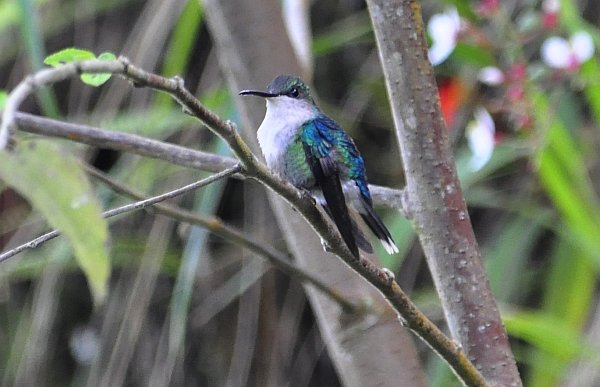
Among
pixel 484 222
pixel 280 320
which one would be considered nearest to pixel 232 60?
pixel 280 320

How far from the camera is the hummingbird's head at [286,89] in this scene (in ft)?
4.43

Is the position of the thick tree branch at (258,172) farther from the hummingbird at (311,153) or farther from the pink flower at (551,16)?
the pink flower at (551,16)

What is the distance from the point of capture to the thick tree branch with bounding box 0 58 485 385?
0.51 m

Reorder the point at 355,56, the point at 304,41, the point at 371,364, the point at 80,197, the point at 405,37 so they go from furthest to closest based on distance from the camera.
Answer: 1. the point at 355,56
2. the point at 304,41
3. the point at 371,364
4. the point at 405,37
5. the point at 80,197

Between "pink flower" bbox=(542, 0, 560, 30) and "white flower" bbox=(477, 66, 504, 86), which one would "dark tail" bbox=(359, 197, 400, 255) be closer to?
"white flower" bbox=(477, 66, 504, 86)

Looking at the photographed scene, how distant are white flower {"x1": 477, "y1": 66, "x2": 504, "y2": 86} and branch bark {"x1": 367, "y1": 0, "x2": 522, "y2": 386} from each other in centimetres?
84

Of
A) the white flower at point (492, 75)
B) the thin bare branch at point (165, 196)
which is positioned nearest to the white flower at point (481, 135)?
the white flower at point (492, 75)

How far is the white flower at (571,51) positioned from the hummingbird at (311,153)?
80 cm

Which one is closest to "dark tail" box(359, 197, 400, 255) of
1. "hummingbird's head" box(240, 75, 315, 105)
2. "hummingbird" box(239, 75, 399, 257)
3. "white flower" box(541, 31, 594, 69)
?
"hummingbird" box(239, 75, 399, 257)

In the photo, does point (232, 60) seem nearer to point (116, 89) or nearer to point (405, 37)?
point (405, 37)

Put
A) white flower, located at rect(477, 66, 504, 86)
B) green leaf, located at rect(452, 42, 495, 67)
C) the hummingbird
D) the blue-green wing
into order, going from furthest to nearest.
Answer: green leaf, located at rect(452, 42, 495, 67) → white flower, located at rect(477, 66, 504, 86) → the hummingbird → the blue-green wing

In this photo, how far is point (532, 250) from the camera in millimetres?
2547

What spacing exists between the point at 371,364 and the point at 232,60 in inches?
20.5

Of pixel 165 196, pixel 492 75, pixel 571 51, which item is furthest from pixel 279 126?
pixel 571 51
